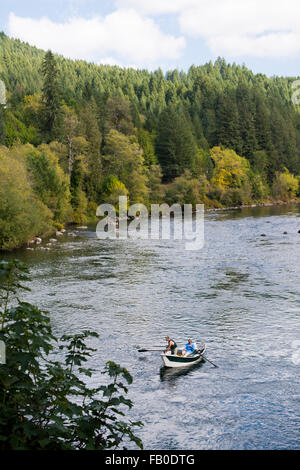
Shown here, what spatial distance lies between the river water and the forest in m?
12.1

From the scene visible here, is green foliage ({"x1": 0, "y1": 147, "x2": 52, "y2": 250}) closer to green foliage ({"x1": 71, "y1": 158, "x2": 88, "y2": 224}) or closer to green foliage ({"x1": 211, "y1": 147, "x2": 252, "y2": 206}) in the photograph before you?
green foliage ({"x1": 71, "y1": 158, "x2": 88, "y2": 224})

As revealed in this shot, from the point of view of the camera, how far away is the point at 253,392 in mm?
19094

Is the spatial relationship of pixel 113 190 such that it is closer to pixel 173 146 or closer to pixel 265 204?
pixel 173 146

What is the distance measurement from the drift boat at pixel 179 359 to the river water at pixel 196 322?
1.19 ft

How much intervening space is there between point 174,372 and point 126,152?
8214 centimetres

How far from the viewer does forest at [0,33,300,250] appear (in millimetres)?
63438

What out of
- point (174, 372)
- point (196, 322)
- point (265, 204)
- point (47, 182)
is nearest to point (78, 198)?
point (47, 182)

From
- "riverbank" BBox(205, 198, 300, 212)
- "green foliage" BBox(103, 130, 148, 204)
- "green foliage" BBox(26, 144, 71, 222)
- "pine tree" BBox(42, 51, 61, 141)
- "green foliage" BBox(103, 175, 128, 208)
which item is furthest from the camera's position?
"riverbank" BBox(205, 198, 300, 212)

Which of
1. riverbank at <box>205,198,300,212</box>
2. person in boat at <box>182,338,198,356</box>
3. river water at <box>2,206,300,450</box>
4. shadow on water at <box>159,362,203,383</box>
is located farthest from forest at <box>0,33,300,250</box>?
shadow on water at <box>159,362,203,383</box>

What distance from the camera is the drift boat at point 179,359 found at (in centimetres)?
2159

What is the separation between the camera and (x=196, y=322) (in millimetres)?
28062

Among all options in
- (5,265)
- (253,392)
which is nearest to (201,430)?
(253,392)

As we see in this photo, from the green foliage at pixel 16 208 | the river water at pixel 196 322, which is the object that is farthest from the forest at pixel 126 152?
the river water at pixel 196 322
